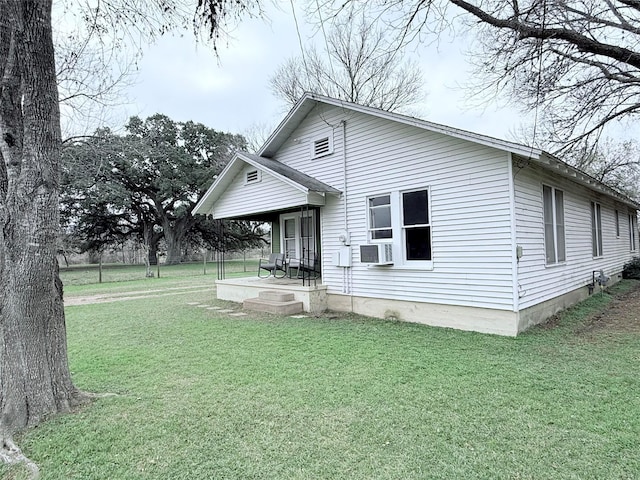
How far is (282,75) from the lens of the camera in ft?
71.8

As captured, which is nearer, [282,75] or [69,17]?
[69,17]

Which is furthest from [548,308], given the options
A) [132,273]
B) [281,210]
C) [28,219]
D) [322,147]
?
[132,273]

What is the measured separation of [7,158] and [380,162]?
5.99 meters

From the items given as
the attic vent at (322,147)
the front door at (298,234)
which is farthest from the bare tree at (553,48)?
the front door at (298,234)

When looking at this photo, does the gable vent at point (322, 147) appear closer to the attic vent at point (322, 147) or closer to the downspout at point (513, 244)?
the attic vent at point (322, 147)

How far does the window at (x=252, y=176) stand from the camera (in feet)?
30.4

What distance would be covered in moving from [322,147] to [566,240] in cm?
593

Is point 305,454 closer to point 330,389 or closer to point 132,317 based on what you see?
point 330,389

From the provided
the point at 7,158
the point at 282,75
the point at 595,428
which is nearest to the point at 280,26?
the point at 7,158

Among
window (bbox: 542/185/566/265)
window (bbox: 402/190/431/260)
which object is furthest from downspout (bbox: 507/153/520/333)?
window (bbox: 542/185/566/265)

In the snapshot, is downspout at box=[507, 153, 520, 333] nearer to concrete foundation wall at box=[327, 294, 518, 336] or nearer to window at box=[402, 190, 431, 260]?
concrete foundation wall at box=[327, 294, 518, 336]

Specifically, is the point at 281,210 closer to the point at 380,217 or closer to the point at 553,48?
the point at 380,217

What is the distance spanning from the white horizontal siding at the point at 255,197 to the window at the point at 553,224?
16.1 feet

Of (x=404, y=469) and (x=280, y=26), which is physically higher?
(x=280, y=26)
